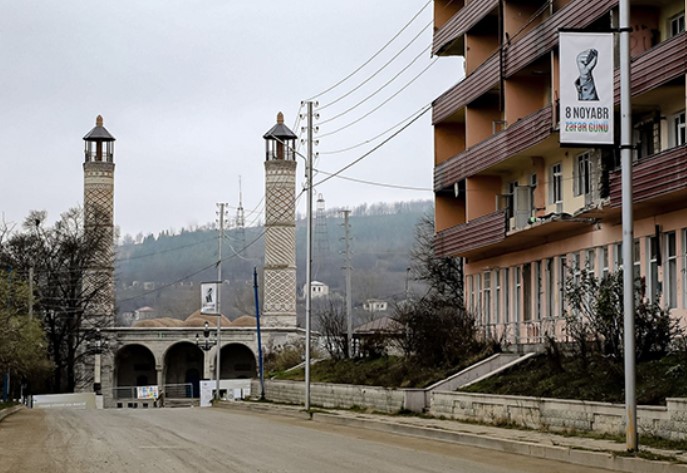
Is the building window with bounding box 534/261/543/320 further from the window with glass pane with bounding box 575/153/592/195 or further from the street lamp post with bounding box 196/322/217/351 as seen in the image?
the street lamp post with bounding box 196/322/217/351

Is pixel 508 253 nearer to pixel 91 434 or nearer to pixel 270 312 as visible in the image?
pixel 91 434

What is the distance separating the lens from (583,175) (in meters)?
37.1

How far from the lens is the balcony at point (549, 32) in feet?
108

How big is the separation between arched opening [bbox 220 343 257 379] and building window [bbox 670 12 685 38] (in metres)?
71.4

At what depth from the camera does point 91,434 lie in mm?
28234

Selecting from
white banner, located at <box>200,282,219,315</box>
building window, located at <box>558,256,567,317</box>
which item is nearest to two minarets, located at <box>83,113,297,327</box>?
white banner, located at <box>200,282,219,315</box>

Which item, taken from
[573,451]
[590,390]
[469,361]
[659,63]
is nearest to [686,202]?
[659,63]

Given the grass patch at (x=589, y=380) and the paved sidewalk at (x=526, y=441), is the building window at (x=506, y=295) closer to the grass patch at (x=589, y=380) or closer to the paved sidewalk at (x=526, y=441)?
the paved sidewalk at (x=526, y=441)

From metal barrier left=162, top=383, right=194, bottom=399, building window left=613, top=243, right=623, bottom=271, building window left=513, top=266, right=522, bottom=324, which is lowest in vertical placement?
metal barrier left=162, top=383, right=194, bottom=399

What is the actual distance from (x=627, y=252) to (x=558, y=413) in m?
6.48

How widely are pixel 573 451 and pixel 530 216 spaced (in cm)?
2200

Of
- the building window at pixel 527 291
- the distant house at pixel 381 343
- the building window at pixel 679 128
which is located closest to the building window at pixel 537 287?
the building window at pixel 527 291

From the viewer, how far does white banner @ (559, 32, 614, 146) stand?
790 inches

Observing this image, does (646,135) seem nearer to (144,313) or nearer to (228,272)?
(144,313)
